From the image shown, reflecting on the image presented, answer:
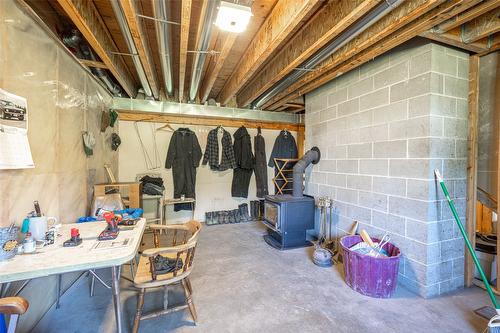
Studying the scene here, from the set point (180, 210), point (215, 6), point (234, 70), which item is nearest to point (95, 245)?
point (215, 6)

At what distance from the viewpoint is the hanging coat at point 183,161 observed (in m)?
4.32

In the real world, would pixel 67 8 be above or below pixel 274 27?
below

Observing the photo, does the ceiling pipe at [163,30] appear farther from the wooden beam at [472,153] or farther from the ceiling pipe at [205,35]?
the wooden beam at [472,153]

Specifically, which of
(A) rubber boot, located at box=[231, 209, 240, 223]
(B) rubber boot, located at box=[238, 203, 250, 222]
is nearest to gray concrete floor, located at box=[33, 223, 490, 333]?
(A) rubber boot, located at box=[231, 209, 240, 223]

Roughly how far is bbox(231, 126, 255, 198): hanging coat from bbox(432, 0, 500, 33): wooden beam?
333 cm

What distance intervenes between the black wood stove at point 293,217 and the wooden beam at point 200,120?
1.76 m

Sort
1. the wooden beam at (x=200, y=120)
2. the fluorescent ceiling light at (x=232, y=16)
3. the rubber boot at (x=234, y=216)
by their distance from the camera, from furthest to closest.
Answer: the rubber boot at (x=234, y=216)
the wooden beam at (x=200, y=120)
the fluorescent ceiling light at (x=232, y=16)

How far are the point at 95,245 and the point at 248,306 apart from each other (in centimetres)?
133

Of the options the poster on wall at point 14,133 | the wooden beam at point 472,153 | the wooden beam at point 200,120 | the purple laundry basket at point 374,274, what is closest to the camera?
the poster on wall at point 14,133

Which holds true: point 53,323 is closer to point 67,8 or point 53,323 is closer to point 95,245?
point 95,245

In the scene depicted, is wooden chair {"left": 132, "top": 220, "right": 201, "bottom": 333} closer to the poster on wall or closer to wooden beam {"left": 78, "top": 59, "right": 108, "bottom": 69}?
the poster on wall

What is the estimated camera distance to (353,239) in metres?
2.54

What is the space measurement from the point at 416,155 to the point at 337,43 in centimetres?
131

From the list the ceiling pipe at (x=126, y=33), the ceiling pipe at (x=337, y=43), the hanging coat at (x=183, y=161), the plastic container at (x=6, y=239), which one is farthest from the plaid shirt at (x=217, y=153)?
the plastic container at (x=6, y=239)
